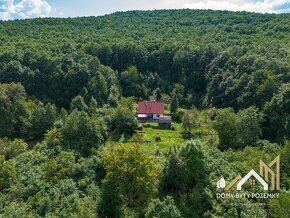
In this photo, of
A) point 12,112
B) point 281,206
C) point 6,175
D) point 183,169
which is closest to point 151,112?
point 12,112

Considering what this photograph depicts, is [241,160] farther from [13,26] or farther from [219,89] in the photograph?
[13,26]

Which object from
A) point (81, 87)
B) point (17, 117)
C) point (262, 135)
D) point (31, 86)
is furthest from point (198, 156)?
point (31, 86)

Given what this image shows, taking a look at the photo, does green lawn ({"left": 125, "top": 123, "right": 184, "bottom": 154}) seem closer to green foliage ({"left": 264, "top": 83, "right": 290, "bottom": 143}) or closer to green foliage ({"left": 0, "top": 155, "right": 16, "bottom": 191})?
green foliage ({"left": 264, "top": 83, "right": 290, "bottom": 143})

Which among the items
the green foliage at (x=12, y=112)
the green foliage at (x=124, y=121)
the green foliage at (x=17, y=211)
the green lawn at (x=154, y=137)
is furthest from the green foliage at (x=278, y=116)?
the green foliage at (x=12, y=112)

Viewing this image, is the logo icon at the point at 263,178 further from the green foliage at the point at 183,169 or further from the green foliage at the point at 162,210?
the green foliage at the point at 162,210

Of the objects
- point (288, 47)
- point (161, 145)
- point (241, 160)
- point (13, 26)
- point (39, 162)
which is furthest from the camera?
point (13, 26)

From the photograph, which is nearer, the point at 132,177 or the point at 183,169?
the point at 132,177

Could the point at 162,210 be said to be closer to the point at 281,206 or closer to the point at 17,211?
the point at 281,206
